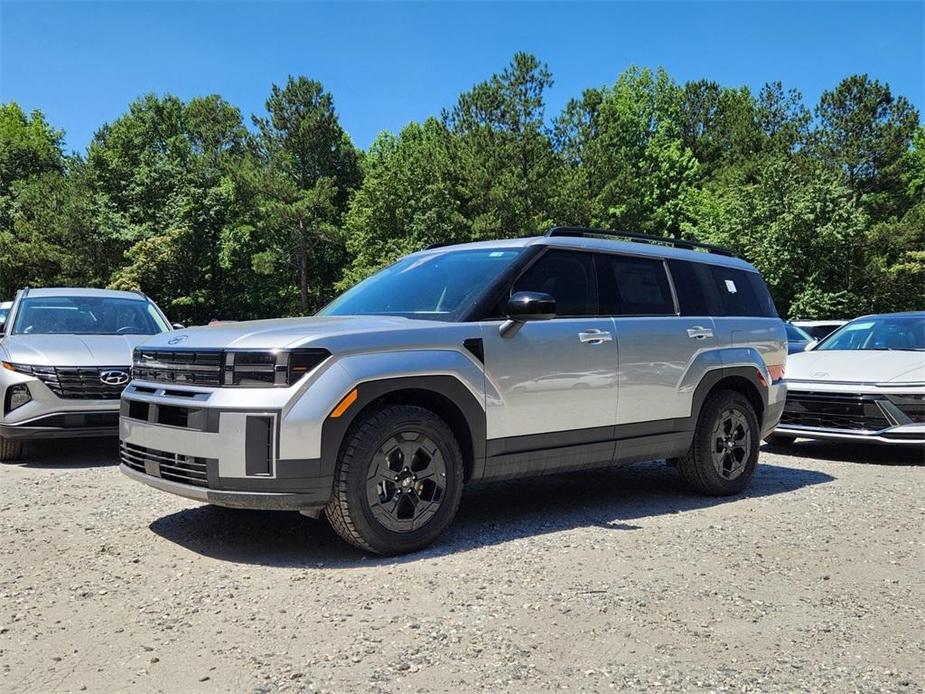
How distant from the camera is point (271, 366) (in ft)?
14.5

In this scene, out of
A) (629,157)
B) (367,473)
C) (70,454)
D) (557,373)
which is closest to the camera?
(367,473)

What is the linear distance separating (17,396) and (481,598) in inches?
223

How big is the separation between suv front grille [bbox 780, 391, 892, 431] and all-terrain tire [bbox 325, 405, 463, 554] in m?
5.33

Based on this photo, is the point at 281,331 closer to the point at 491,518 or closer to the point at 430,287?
the point at 430,287

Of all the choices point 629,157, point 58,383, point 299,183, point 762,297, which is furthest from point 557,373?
point 299,183

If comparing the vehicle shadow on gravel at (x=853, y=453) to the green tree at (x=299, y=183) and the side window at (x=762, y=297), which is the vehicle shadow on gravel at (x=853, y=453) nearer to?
the side window at (x=762, y=297)

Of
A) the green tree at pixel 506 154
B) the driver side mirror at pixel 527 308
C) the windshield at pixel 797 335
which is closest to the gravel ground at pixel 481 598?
the driver side mirror at pixel 527 308

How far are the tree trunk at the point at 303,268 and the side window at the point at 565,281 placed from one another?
43732 mm

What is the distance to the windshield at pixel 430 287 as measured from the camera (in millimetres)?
5344

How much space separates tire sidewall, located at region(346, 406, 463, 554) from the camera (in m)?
4.50

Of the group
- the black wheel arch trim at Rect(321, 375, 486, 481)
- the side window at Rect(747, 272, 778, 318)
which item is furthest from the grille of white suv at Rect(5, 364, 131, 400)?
the side window at Rect(747, 272, 778, 318)

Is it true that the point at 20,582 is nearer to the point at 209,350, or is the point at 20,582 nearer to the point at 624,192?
the point at 209,350

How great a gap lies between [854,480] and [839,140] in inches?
1588

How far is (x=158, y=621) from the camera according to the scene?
12.3 ft
